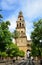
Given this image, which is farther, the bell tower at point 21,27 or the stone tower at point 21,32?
the stone tower at point 21,32

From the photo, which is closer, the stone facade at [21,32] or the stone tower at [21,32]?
the stone facade at [21,32]

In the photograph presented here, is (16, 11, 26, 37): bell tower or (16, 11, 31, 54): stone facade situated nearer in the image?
(16, 11, 26, 37): bell tower

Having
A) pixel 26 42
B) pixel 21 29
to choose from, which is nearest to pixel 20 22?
pixel 21 29

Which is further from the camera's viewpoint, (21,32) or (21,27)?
(21,32)

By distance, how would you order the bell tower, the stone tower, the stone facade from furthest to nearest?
the stone tower < the stone facade < the bell tower

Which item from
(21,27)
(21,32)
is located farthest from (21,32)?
(21,27)

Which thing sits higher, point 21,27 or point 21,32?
point 21,27

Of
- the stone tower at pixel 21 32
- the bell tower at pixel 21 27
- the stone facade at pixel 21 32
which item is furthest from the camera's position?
the stone tower at pixel 21 32

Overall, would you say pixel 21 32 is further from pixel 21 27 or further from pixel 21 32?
pixel 21 27

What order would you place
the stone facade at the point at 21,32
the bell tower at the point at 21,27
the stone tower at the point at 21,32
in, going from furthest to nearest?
the stone tower at the point at 21,32 < the stone facade at the point at 21,32 < the bell tower at the point at 21,27

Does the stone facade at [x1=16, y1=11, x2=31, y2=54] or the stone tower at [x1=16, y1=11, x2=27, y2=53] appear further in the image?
the stone tower at [x1=16, y1=11, x2=27, y2=53]

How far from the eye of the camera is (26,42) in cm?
Answer: 14775

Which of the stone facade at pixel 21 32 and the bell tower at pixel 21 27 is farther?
the stone facade at pixel 21 32

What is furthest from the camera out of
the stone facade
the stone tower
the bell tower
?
the stone tower
